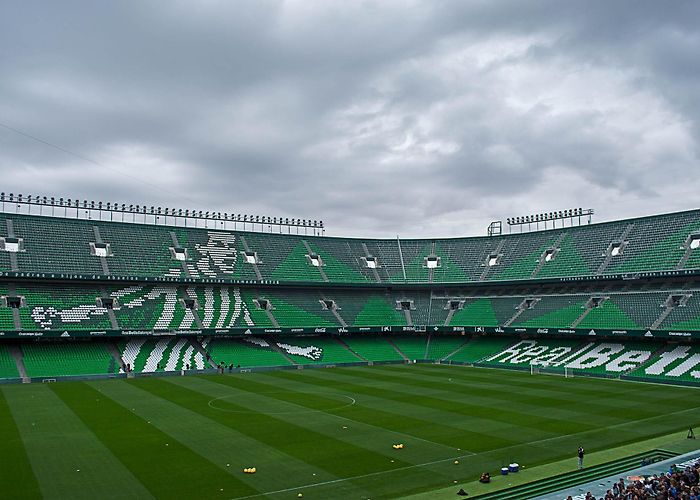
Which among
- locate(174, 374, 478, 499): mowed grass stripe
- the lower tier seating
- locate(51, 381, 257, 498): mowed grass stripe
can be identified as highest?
the lower tier seating

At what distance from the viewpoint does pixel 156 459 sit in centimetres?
2597

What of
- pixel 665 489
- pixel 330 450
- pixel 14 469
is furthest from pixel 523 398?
pixel 14 469

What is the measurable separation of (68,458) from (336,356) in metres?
43.3

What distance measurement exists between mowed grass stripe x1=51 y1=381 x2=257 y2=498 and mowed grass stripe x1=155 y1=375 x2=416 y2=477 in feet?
13.4

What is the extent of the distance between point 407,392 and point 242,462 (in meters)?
22.0

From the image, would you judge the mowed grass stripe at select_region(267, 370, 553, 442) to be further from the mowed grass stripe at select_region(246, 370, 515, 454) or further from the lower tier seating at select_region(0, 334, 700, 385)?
the lower tier seating at select_region(0, 334, 700, 385)

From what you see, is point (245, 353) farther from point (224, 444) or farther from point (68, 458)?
point (68, 458)

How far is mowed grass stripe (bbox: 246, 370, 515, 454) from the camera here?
29.5m

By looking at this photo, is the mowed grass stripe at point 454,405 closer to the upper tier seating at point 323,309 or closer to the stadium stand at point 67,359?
the upper tier seating at point 323,309

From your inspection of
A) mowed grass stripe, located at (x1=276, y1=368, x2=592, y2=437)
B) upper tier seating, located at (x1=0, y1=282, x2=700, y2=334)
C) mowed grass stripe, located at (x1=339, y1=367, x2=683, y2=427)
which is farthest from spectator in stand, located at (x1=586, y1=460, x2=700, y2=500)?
upper tier seating, located at (x1=0, y1=282, x2=700, y2=334)

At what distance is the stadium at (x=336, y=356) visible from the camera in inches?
1005

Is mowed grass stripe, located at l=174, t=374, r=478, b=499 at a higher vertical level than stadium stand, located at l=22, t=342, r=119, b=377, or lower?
lower

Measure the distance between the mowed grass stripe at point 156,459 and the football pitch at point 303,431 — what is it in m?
0.09

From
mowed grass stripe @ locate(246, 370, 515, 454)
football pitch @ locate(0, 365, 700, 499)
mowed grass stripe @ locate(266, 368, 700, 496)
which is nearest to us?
football pitch @ locate(0, 365, 700, 499)
